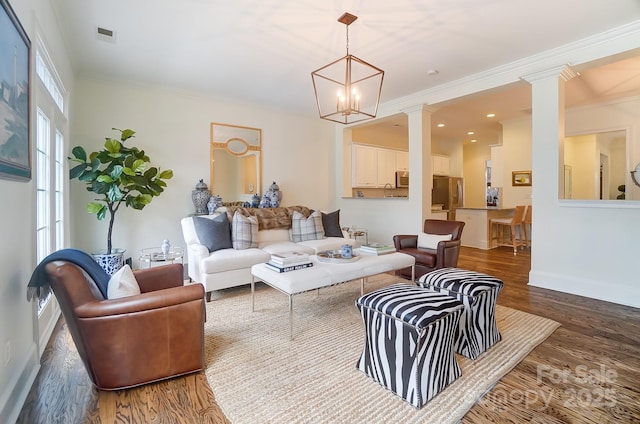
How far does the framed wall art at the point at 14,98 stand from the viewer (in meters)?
1.44

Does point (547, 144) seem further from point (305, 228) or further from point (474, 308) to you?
point (305, 228)

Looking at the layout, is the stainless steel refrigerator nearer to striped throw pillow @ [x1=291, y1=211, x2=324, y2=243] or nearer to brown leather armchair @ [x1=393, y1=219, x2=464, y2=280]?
brown leather armchair @ [x1=393, y1=219, x2=464, y2=280]

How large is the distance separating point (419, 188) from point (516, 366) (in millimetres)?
3263

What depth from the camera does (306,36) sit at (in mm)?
3098

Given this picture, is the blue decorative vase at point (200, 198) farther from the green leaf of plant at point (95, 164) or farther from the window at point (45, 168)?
the window at point (45, 168)

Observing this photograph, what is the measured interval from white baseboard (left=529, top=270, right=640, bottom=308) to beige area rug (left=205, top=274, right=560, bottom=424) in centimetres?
111

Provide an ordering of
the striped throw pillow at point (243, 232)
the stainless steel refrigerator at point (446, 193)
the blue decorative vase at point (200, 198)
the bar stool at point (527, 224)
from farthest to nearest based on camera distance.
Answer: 1. the stainless steel refrigerator at point (446, 193)
2. the bar stool at point (527, 224)
3. the blue decorative vase at point (200, 198)
4. the striped throw pillow at point (243, 232)

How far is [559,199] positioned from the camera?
3.48 m

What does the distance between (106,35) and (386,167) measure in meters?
5.66

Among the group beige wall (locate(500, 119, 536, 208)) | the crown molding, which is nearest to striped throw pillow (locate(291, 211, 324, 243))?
the crown molding

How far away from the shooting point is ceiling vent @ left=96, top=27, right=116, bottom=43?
2.96 metres

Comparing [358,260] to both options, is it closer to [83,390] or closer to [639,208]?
[83,390]

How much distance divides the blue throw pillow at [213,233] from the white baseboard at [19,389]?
175 centimetres

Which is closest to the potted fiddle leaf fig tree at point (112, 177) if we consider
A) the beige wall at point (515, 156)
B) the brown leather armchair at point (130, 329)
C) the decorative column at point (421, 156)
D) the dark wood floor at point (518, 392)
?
the dark wood floor at point (518, 392)
